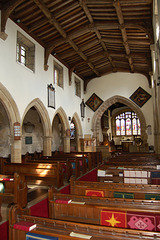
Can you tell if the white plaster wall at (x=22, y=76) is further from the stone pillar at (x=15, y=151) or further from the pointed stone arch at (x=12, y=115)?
the stone pillar at (x=15, y=151)

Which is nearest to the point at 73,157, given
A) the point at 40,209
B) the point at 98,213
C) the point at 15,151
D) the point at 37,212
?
the point at 15,151

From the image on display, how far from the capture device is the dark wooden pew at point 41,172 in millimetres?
6242

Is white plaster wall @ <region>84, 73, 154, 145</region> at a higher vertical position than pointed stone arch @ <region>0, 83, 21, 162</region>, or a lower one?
higher

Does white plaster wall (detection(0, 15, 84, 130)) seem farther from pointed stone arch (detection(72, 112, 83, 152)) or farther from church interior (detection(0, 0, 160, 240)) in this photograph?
pointed stone arch (detection(72, 112, 83, 152))

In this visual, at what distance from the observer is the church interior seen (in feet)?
8.33

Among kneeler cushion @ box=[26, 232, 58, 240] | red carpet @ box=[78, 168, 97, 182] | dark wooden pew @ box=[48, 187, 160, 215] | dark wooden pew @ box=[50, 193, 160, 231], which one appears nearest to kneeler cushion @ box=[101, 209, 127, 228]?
dark wooden pew @ box=[50, 193, 160, 231]

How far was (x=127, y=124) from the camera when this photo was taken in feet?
75.8

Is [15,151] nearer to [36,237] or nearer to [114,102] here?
[36,237]

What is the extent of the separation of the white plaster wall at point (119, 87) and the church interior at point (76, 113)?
76 mm

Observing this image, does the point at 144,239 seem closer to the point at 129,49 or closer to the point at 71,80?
the point at 129,49

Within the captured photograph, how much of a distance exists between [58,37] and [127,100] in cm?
751

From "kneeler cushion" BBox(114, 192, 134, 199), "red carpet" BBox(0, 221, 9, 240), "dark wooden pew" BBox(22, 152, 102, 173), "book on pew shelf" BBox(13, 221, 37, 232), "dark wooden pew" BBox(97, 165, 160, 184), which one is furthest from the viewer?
"dark wooden pew" BBox(22, 152, 102, 173)

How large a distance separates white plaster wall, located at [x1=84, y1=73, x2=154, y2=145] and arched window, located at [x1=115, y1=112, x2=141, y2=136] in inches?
294

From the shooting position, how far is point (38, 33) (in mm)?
10195
